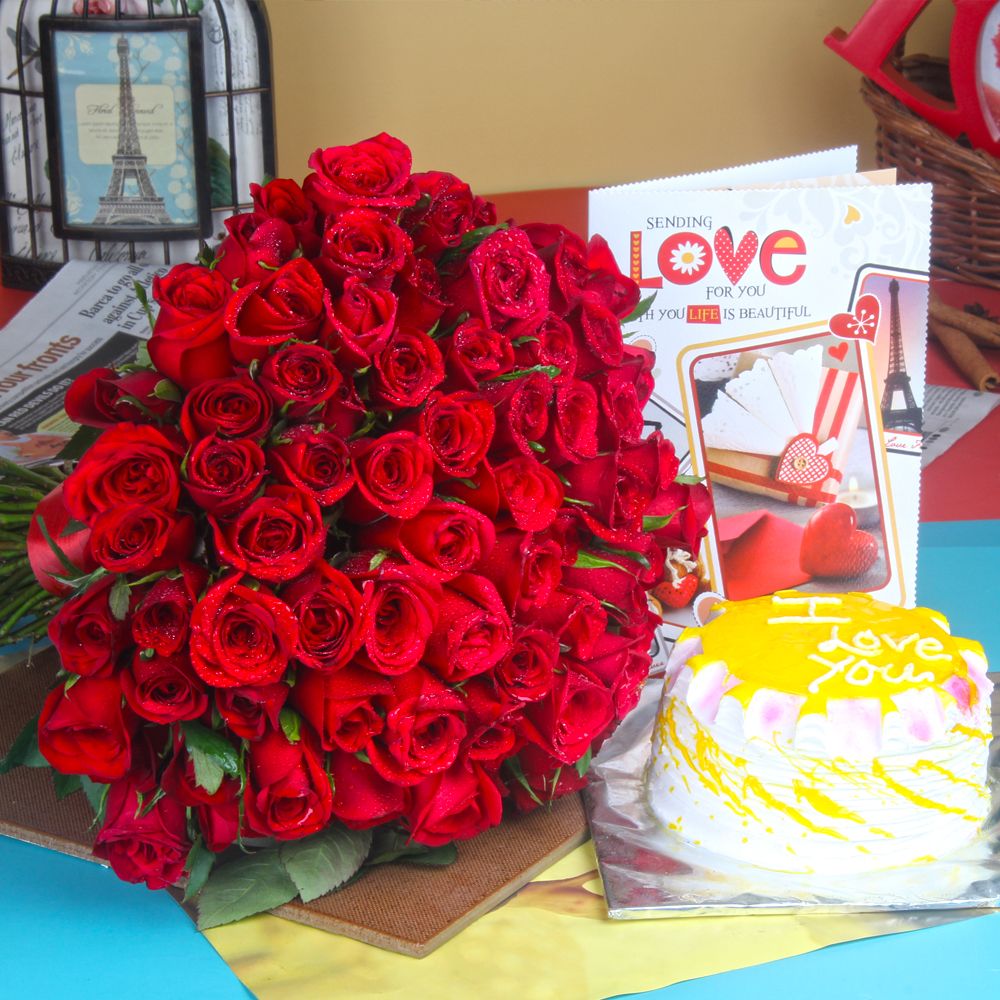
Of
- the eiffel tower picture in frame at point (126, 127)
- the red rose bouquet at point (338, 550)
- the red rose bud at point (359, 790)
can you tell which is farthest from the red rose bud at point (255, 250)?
the eiffel tower picture in frame at point (126, 127)

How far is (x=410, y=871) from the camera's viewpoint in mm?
600

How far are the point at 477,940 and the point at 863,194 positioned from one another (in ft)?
1.55

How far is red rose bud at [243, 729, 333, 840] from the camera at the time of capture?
529 millimetres

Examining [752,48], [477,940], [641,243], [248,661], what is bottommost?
Answer: [477,940]

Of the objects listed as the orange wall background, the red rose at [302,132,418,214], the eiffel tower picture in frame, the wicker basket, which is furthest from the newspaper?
the wicker basket

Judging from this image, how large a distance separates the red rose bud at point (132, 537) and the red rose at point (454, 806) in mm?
152

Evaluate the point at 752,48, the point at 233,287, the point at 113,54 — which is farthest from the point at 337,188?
the point at 752,48

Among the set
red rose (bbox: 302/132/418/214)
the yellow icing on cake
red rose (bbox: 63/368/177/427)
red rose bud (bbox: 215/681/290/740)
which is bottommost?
the yellow icing on cake

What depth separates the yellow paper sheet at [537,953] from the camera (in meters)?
0.53

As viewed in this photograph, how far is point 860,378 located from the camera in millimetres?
785

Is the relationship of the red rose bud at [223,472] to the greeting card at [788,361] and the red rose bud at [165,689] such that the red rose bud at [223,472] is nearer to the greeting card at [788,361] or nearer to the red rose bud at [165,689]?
the red rose bud at [165,689]

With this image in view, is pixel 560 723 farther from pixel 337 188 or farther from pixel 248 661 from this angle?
pixel 337 188

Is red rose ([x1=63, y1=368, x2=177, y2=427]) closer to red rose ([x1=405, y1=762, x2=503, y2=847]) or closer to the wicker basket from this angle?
red rose ([x1=405, y1=762, x2=503, y2=847])

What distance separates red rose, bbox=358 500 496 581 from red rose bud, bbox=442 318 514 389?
60mm
